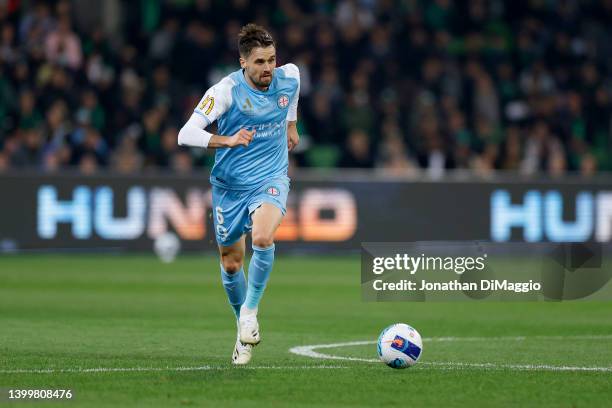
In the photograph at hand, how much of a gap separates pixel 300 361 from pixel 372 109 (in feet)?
47.2

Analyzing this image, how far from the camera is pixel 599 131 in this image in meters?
24.8

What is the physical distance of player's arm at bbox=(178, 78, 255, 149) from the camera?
8.74 meters

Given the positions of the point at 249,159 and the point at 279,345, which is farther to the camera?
the point at 279,345

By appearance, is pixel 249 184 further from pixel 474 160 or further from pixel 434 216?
pixel 474 160

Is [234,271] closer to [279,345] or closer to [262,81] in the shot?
[279,345]

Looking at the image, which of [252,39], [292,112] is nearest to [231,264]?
[292,112]

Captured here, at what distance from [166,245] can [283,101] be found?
11204 millimetres

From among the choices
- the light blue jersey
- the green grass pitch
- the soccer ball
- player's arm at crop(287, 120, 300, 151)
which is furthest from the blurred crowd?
the soccer ball

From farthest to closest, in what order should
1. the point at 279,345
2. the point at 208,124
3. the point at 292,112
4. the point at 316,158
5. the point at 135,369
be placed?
the point at 316,158 → the point at 279,345 → the point at 292,112 → the point at 208,124 → the point at 135,369

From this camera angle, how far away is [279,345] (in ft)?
33.4

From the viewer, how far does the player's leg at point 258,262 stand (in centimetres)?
888

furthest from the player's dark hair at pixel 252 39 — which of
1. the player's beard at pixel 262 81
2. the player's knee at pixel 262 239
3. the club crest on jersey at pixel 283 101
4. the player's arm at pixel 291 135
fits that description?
the player's knee at pixel 262 239

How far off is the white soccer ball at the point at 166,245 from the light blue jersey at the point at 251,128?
11.0 m

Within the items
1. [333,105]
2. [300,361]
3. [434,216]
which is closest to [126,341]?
[300,361]
